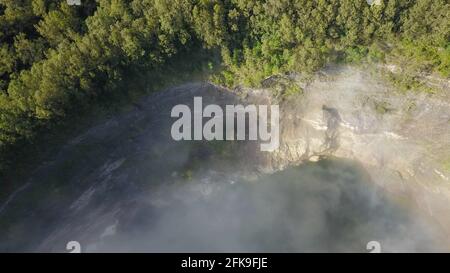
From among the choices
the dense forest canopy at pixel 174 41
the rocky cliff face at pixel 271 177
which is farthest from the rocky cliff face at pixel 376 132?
the dense forest canopy at pixel 174 41

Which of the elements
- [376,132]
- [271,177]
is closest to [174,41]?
[271,177]

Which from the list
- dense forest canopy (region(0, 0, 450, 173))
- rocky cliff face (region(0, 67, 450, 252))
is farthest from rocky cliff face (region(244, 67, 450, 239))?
dense forest canopy (region(0, 0, 450, 173))

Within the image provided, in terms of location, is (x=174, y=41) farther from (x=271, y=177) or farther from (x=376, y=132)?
(x=376, y=132)

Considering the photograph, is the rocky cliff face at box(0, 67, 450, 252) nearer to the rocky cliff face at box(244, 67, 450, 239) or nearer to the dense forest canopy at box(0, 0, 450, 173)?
the rocky cliff face at box(244, 67, 450, 239)

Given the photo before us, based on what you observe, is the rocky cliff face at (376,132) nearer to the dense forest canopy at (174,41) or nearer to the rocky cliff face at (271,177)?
the rocky cliff face at (271,177)

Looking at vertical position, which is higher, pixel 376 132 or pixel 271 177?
pixel 376 132

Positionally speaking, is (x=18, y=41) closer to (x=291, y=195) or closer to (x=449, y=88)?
(x=291, y=195)
